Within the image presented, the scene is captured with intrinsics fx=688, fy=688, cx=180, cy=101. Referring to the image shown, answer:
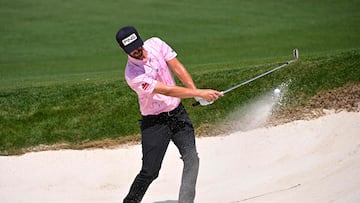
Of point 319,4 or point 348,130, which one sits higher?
point 348,130

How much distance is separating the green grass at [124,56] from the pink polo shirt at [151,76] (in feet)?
10.6

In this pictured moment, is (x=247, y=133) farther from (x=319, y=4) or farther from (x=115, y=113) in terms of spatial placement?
(x=319, y=4)

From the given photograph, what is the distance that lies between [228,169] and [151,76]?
2.66m

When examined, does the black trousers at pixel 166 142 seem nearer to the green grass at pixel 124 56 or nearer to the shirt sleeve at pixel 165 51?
the shirt sleeve at pixel 165 51

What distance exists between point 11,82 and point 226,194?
6.60 meters

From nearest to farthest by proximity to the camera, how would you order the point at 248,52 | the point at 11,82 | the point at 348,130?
the point at 348,130 → the point at 11,82 → the point at 248,52

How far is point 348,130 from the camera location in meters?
8.59

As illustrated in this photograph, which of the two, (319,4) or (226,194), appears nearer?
(226,194)

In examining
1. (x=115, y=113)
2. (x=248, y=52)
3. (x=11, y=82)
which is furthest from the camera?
(x=248, y=52)

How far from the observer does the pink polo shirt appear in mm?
6156

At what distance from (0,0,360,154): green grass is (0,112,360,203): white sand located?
71 cm

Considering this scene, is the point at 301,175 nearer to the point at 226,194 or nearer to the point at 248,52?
the point at 226,194

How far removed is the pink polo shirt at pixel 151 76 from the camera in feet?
20.2

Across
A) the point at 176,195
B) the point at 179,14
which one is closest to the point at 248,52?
the point at 179,14
